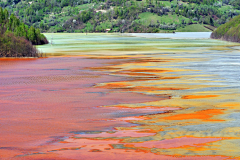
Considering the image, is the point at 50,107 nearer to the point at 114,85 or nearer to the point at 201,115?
the point at 201,115

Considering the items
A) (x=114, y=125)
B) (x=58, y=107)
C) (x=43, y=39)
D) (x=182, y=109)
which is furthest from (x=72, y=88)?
(x=43, y=39)

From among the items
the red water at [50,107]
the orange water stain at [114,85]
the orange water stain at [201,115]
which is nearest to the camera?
the red water at [50,107]

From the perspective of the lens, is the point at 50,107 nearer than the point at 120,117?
No

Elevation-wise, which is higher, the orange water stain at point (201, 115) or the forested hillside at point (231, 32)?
the orange water stain at point (201, 115)

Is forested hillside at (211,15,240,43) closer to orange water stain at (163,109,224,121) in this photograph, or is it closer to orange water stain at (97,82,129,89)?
orange water stain at (97,82,129,89)

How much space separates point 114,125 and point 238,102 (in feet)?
23.1

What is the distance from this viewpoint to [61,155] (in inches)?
482

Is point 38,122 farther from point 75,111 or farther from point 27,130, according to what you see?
point 75,111

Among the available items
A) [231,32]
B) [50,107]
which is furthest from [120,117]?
[231,32]

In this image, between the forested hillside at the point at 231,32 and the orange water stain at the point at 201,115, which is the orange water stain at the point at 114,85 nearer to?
the orange water stain at the point at 201,115

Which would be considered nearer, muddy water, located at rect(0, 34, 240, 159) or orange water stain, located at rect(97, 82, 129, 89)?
muddy water, located at rect(0, 34, 240, 159)

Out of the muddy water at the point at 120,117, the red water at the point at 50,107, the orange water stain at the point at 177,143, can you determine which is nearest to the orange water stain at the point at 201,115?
the muddy water at the point at 120,117

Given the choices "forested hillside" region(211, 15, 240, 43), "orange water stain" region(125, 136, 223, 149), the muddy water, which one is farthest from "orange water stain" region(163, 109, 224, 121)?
"forested hillside" region(211, 15, 240, 43)

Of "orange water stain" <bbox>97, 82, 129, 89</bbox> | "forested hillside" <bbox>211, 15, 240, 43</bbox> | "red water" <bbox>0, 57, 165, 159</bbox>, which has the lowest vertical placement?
"forested hillside" <bbox>211, 15, 240, 43</bbox>
